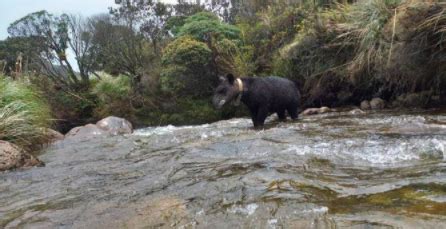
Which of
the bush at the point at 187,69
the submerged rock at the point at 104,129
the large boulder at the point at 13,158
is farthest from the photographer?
the bush at the point at 187,69

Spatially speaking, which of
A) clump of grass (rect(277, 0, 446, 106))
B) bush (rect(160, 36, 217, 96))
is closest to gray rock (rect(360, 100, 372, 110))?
clump of grass (rect(277, 0, 446, 106))

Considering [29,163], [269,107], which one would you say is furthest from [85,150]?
[269,107]

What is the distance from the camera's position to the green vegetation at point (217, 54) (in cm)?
919

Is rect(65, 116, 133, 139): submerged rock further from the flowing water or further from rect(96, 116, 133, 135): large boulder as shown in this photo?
the flowing water

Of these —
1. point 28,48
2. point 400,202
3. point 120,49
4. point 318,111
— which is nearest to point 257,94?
point 318,111

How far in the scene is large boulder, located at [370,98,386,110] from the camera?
436 inches

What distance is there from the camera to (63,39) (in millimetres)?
19953

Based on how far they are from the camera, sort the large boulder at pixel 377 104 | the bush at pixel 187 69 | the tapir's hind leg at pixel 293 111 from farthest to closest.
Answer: the bush at pixel 187 69, the large boulder at pixel 377 104, the tapir's hind leg at pixel 293 111

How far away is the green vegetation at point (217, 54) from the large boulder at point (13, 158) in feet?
20.5

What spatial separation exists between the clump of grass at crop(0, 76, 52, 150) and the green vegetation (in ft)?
8.77

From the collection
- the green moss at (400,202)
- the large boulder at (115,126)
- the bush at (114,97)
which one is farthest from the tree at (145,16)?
the green moss at (400,202)

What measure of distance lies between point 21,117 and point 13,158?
95.5 inches

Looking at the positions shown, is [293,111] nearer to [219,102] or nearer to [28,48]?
[219,102]

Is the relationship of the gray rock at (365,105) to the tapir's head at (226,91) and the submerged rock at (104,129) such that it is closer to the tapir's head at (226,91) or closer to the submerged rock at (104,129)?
the tapir's head at (226,91)
